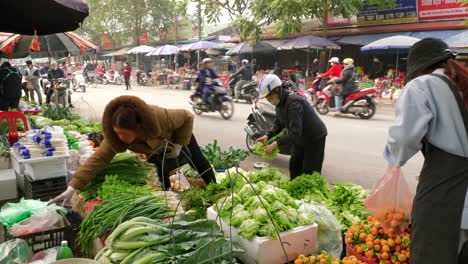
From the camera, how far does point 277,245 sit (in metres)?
2.40

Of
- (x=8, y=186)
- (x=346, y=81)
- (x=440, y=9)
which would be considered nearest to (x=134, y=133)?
(x=8, y=186)

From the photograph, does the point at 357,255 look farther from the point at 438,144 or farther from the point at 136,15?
the point at 136,15

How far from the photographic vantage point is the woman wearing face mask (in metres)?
4.16

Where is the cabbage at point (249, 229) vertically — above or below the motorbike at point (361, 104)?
below

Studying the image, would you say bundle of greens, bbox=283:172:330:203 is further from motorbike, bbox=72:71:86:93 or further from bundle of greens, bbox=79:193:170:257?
motorbike, bbox=72:71:86:93

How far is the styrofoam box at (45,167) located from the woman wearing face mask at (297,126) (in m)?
2.36

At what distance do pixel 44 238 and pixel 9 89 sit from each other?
7.66 metres

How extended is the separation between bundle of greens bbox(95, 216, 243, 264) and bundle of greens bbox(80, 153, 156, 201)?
110 centimetres

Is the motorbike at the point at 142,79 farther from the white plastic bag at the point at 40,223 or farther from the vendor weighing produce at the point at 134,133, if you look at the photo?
the white plastic bag at the point at 40,223

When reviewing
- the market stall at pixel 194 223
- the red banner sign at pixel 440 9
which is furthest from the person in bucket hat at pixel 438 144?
the red banner sign at pixel 440 9

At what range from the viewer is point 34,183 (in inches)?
165

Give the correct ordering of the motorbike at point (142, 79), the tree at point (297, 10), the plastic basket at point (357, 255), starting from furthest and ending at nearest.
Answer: the motorbike at point (142, 79) → the tree at point (297, 10) → the plastic basket at point (357, 255)

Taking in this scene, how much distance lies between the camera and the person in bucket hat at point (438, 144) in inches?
78.0

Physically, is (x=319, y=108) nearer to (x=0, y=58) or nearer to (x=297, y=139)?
(x=297, y=139)
